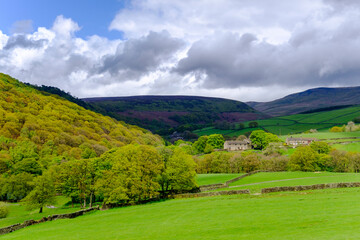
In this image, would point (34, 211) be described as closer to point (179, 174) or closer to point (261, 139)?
point (179, 174)

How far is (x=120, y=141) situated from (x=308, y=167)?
7630 centimetres

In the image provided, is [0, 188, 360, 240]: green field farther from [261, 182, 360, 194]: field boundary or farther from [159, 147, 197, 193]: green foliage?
[159, 147, 197, 193]: green foliage

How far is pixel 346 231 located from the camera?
17.3 meters

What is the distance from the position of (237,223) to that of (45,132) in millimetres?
90633

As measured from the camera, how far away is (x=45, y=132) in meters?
98.4

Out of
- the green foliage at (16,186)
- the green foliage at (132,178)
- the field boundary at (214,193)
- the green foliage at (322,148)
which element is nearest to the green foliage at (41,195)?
the green foliage at (132,178)

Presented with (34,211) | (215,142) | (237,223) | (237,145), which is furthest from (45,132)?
(237,223)

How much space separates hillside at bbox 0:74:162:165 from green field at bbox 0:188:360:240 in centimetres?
5597

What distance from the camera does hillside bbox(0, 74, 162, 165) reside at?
85663mm

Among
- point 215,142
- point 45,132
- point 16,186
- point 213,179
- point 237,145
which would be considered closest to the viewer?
point 16,186

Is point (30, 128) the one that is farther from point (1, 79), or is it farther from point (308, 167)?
point (308, 167)

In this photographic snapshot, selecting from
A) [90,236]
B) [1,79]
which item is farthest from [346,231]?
[1,79]

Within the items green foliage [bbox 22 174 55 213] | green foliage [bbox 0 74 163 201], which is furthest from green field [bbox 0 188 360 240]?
green foliage [bbox 0 74 163 201]

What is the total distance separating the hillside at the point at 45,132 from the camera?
85.7m
